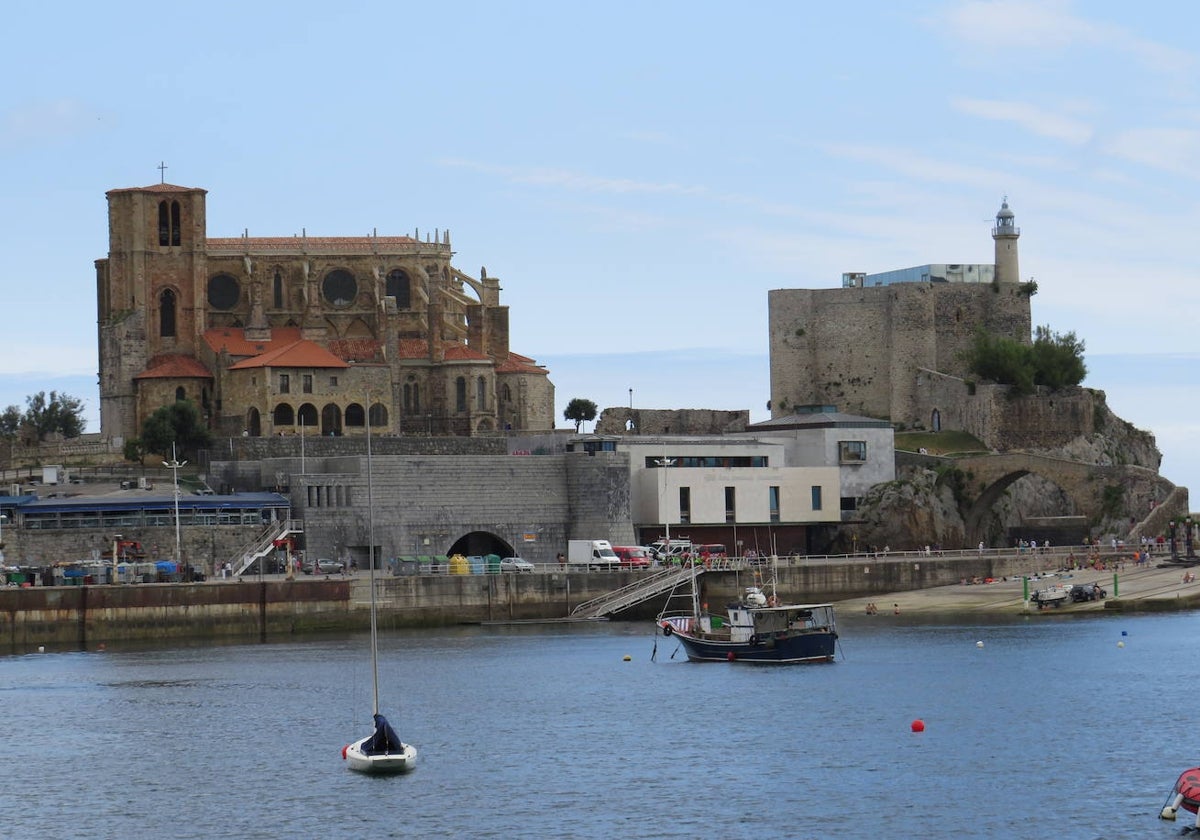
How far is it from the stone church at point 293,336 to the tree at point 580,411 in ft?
57.0

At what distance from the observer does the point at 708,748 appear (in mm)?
56875

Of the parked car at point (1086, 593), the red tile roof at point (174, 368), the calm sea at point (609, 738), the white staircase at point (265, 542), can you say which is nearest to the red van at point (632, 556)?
the calm sea at point (609, 738)

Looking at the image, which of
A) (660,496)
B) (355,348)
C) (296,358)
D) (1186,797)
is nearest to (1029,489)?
(660,496)

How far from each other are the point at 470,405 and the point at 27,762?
5943 centimetres

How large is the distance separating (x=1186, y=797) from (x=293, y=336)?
78491 millimetres

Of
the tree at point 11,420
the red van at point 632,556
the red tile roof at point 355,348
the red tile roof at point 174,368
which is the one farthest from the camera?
the tree at point 11,420

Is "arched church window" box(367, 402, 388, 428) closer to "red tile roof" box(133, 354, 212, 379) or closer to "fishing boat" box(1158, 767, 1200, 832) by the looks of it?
"red tile roof" box(133, 354, 212, 379)

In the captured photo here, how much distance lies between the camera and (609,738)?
193 feet

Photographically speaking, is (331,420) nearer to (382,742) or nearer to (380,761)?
(382,742)

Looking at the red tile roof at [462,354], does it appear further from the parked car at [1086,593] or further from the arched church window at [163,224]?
the parked car at [1086,593]

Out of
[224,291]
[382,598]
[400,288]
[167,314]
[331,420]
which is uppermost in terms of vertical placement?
[400,288]

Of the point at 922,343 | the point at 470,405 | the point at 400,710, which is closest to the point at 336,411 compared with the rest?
the point at 470,405

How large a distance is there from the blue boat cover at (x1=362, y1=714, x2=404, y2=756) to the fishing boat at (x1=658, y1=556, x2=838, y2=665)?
71.1 ft

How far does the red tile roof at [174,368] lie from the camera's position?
114250mm
